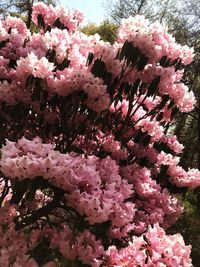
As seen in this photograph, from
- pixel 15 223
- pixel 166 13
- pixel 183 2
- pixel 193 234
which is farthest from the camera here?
pixel 166 13

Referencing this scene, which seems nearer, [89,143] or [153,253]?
[153,253]

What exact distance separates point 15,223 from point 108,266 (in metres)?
1.06

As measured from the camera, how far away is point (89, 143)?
5305mm

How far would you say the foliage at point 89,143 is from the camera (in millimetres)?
3223

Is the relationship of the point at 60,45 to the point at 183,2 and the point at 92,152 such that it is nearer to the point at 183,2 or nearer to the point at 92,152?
the point at 92,152

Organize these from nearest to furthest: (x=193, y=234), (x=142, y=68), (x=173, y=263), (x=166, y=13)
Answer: (x=173, y=263) < (x=142, y=68) < (x=193, y=234) < (x=166, y=13)

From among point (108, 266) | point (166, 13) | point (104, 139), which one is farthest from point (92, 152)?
point (166, 13)

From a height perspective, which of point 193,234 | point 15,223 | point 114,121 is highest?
point 114,121

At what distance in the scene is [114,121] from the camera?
5.14m

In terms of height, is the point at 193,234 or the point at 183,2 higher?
the point at 183,2

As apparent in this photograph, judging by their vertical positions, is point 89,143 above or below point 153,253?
above

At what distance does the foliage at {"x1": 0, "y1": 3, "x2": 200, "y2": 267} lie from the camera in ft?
10.6

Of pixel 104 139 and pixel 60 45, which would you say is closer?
pixel 60 45

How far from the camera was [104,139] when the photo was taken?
531cm
